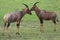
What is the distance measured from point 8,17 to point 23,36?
50.9 inches

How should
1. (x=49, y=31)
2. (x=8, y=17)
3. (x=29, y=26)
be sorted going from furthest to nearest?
(x=29, y=26) < (x=49, y=31) < (x=8, y=17)

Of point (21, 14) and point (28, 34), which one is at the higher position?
point (21, 14)

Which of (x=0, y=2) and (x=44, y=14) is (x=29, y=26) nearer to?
(x=44, y=14)

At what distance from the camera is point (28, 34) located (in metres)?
16.9

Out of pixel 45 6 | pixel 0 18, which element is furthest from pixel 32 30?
pixel 45 6

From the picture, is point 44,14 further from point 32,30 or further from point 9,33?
point 9,33

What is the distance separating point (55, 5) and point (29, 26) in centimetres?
710

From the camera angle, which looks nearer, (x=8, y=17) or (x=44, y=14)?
(x=8, y=17)

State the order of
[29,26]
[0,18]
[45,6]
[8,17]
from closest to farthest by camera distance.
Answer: [8,17]
[29,26]
[0,18]
[45,6]

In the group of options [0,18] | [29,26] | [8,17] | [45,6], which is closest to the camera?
[8,17]

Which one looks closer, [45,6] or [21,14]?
[21,14]

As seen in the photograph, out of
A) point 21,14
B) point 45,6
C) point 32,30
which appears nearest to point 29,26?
point 32,30

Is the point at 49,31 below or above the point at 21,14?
below

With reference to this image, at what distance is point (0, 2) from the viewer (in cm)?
2658
